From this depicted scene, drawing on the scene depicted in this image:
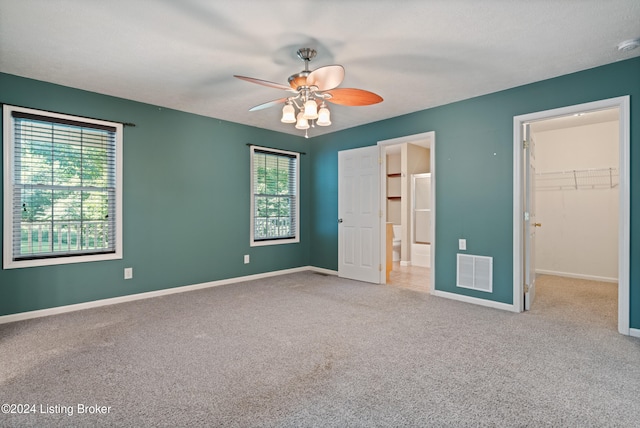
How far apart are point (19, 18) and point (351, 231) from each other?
4.40 meters

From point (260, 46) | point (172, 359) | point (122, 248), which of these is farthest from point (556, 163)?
point (122, 248)

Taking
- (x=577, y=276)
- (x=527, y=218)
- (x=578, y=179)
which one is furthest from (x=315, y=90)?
(x=577, y=276)

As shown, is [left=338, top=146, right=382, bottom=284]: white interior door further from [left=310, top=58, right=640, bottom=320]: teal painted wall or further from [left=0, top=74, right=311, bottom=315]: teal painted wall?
[left=0, top=74, right=311, bottom=315]: teal painted wall

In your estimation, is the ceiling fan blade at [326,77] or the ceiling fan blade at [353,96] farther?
the ceiling fan blade at [353,96]

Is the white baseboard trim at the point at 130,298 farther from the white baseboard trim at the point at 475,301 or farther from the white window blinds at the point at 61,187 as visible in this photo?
the white baseboard trim at the point at 475,301

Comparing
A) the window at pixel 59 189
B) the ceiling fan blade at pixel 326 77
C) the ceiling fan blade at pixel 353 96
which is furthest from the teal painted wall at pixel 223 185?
the ceiling fan blade at pixel 326 77

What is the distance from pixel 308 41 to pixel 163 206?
294 centimetres

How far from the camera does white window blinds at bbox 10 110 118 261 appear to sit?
11.3 feet

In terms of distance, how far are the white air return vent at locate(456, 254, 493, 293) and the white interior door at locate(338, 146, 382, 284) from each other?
1.26 meters

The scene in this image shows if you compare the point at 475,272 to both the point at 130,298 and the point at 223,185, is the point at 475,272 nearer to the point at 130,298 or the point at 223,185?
the point at 223,185

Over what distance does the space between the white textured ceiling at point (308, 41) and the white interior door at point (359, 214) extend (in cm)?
157

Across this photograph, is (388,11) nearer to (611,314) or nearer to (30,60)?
(30,60)

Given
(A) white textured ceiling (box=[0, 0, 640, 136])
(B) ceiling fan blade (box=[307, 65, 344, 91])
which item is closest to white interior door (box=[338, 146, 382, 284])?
(A) white textured ceiling (box=[0, 0, 640, 136])

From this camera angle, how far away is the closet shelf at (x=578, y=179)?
5195mm
